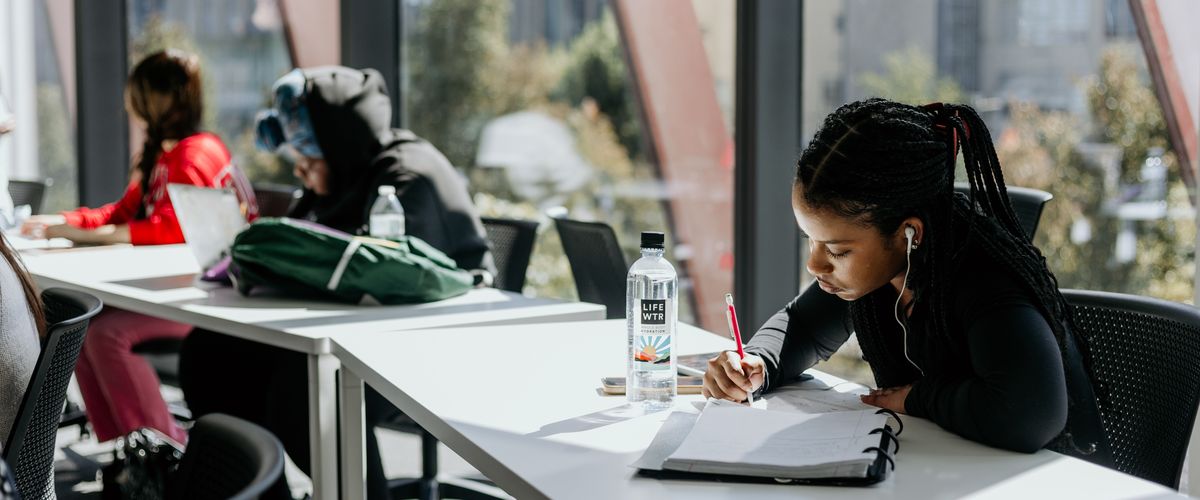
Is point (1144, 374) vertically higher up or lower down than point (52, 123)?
lower down

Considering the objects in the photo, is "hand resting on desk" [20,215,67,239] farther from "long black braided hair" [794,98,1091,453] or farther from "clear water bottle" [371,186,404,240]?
"long black braided hair" [794,98,1091,453]

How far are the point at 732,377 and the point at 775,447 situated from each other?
282mm

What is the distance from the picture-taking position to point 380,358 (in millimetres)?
1927

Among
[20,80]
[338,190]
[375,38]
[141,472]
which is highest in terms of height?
[375,38]

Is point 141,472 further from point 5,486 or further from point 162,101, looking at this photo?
point 5,486

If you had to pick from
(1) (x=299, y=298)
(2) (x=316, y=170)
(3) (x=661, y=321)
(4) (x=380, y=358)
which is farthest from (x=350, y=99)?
(3) (x=661, y=321)

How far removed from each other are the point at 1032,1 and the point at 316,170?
1.93m

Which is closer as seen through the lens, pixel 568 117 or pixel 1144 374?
pixel 1144 374

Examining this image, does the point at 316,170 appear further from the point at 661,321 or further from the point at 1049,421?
the point at 1049,421

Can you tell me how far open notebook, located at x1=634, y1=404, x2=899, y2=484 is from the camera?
1237mm

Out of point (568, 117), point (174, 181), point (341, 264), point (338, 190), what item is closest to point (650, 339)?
point (341, 264)

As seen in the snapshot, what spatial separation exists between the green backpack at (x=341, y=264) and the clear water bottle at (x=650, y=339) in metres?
0.92

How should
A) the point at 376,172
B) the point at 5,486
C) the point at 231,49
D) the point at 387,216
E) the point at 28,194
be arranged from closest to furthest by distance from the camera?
1. the point at 5,486
2. the point at 387,216
3. the point at 376,172
4. the point at 28,194
5. the point at 231,49

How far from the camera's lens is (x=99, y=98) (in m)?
6.15
